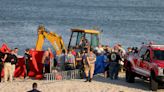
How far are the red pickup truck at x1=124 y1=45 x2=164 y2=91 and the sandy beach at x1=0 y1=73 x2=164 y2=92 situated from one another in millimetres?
504

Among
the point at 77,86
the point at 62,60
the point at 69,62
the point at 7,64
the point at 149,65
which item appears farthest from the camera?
the point at 62,60

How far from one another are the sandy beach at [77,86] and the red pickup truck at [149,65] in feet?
1.65

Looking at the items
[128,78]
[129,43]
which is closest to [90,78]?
[128,78]

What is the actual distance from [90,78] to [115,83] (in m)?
1.17

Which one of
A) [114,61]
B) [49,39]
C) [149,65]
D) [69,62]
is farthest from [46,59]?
[149,65]

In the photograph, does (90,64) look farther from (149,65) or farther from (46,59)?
(46,59)

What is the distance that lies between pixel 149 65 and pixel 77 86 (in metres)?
2.85

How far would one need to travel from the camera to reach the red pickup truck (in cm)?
2131

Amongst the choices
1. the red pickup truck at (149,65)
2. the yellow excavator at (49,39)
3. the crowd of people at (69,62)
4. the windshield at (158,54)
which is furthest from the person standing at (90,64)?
the yellow excavator at (49,39)

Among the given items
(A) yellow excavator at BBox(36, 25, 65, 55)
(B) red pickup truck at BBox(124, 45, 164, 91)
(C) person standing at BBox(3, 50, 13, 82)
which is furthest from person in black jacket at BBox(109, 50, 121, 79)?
(A) yellow excavator at BBox(36, 25, 65, 55)

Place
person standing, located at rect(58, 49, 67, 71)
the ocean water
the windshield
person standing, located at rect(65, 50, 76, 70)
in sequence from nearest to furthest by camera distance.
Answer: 1. the windshield
2. person standing, located at rect(65, 50, 76, 70)
3. person standing, located at rect(58, 49, 67, 71)
4. the ocean water

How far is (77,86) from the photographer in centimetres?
2183

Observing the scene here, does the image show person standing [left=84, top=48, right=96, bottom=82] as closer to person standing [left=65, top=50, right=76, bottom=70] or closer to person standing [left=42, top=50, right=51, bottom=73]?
person standing [left=65, top=50, right=76, bottom=70]

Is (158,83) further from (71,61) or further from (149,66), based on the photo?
(71,61)
